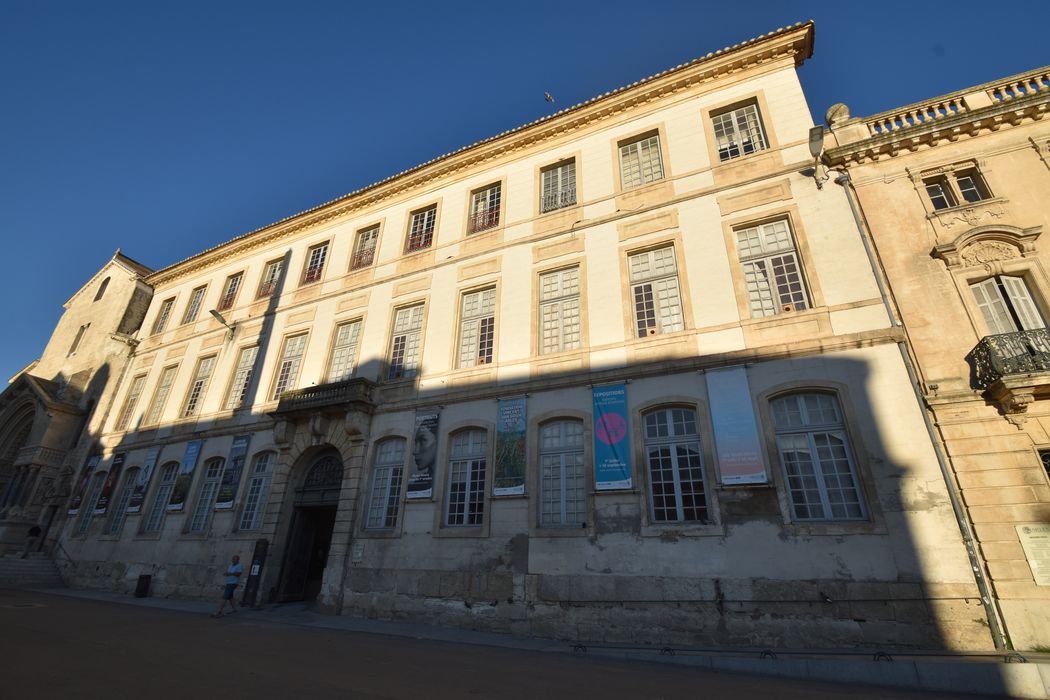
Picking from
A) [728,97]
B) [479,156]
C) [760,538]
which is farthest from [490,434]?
[728,97]

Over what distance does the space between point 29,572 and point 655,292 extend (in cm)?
2369

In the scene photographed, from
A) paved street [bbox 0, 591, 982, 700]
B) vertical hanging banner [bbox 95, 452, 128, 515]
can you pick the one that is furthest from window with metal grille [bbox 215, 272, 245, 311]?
paved street [bbox 0, 591, 982, 700]

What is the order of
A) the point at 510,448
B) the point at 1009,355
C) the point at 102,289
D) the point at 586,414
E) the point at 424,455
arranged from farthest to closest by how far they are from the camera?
the point at 102,289
the point at 424,455
the point at 510,448
the point at 586,414
the point at 1009,355

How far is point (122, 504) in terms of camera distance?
59.4ft

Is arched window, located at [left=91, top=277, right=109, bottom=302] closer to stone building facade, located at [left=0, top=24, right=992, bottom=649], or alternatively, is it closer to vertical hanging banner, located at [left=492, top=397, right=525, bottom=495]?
stone building facade, located at [left=0, top=24, right=992, bottom=649]

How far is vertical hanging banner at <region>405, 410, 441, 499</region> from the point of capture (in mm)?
12125

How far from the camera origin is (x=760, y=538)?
8.68m

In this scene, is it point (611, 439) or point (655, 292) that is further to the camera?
point (655, 292)

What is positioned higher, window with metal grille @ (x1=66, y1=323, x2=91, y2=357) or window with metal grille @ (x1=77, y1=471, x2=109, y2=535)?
window with metal grille @ (x1=66, y1=323, x2=91, y2=357)

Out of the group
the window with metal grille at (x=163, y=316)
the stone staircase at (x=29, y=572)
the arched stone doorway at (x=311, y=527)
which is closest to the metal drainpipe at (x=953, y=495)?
the arched stone doorway at (x=311, y=527)

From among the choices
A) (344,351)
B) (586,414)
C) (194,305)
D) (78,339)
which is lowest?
(586,414)

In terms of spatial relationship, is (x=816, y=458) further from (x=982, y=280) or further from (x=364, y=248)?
(x=364, y=248)

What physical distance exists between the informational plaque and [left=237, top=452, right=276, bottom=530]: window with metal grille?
57.5 ft

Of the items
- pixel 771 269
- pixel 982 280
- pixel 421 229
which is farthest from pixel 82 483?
pixel 982 280
